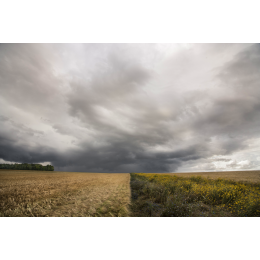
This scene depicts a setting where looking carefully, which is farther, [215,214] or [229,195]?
[229,195]

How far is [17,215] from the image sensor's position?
21.1 ft

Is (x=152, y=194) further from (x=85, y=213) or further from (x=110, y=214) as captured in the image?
(x=85, y=213)

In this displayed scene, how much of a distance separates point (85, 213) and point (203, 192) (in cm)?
835

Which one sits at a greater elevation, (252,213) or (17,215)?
(252,213)

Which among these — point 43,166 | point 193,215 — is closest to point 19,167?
point 43,166

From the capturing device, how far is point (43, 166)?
355ft

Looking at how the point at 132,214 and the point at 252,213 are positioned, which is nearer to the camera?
the point at 252,213
